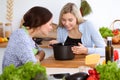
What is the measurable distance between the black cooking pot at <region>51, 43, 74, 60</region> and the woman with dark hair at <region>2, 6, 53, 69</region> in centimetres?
14

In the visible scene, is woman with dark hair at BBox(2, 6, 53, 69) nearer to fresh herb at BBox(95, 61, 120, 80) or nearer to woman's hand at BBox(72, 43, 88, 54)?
woman's hand at BBox(72, 43, 88, 54)

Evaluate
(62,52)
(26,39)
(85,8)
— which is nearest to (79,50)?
(62,52)

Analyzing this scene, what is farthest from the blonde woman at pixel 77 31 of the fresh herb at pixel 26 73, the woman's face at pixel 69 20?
the fresh herb at pixel 26 73

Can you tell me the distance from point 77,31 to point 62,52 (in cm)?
67

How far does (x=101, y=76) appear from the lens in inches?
38.9

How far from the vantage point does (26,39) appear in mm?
1579

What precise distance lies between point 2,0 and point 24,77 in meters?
2.51

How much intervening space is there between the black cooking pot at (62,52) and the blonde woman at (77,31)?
34 centimetres

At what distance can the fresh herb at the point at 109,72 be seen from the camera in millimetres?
970

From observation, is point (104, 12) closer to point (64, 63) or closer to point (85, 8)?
point (85, 8)

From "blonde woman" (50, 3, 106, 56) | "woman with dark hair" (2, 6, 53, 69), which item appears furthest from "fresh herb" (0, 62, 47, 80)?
"blonde woman" (50, 3, 106, 56)

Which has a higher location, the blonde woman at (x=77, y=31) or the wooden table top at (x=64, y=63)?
the blonde woman at (x=77, y=31)

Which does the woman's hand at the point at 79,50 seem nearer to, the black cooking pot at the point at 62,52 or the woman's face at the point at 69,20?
the black cooking pot at the point at 62,52

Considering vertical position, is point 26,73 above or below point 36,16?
below
